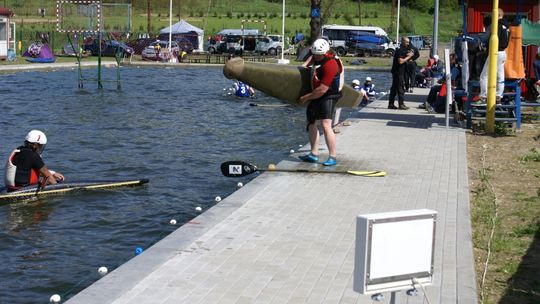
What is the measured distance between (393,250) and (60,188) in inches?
352

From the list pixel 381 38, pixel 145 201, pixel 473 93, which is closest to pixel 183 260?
pixel 145 201

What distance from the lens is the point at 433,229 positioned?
6180 mm

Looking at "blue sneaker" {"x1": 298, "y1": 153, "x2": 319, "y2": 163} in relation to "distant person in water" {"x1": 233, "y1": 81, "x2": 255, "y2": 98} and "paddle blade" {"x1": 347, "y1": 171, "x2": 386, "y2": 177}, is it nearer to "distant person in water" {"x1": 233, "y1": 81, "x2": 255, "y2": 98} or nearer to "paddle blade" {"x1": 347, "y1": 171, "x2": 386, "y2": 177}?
"paddle blade" {"x1": 347, "y1": 171, "x2": 386, "y2": 177}

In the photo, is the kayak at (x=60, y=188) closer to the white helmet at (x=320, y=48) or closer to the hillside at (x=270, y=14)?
the white helmet at (x=320, y=48)

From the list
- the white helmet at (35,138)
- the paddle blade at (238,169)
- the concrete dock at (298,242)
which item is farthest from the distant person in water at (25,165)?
the concrete dock at (298,242)

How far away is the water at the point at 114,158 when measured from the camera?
1077 cm

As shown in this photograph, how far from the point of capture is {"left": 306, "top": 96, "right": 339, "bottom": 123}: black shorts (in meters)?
14.4

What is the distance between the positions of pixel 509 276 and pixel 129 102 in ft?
78.4

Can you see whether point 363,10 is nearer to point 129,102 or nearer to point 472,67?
point 129,102

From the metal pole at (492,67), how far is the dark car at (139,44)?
151 feet

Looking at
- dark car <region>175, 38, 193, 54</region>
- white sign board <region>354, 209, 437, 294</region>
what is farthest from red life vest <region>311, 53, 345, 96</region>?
dark car <region>175, 38, 193, 54</region>

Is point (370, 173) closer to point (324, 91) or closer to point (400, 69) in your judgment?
point (324, 91)

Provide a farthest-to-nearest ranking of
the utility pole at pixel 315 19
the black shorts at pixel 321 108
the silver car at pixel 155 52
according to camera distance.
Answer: the silver car at pixel 155 52, the utility pole at pixel 315 19, the black shorts at pixel 321 108

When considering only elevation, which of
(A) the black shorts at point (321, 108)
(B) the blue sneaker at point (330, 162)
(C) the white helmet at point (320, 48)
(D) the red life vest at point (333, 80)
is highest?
(C) the white helmet at point (320, 48)
